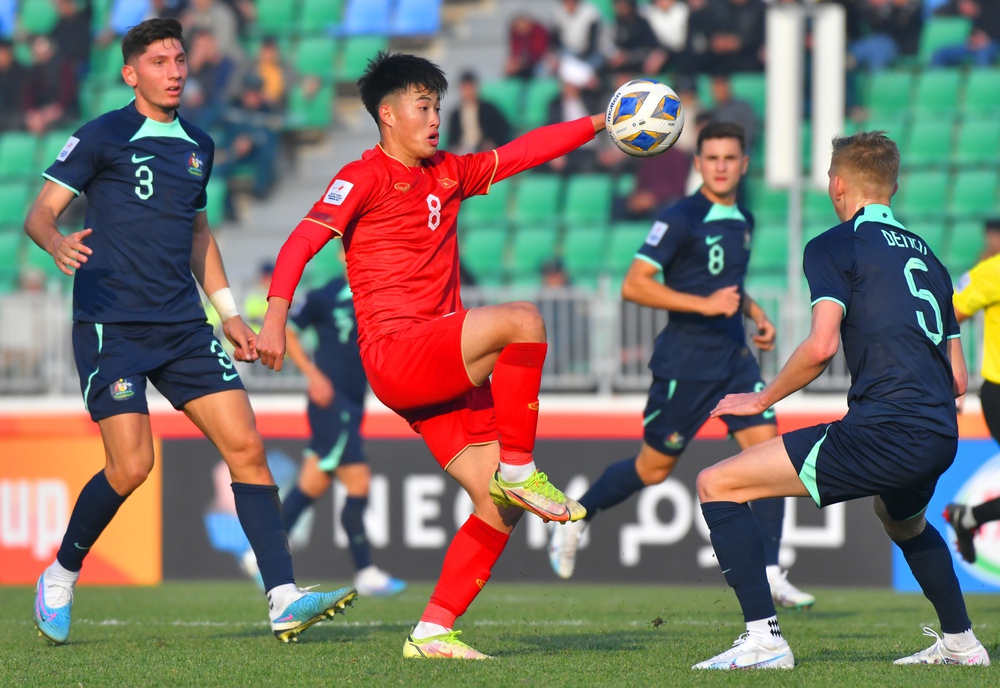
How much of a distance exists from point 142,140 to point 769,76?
305 inches

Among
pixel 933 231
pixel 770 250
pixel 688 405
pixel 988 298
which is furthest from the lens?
pixel 770 250

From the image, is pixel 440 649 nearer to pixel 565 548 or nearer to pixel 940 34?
pixel 565 548

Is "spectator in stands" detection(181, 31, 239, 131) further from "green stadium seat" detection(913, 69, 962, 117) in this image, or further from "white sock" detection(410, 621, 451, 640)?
"white sock" detection(410, 621, 451, 640)

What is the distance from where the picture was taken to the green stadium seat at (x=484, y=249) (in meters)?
14.9

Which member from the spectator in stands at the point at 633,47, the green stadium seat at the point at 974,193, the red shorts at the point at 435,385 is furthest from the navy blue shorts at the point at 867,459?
the spectator in stands at the point at 633,47

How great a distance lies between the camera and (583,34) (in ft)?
53.3

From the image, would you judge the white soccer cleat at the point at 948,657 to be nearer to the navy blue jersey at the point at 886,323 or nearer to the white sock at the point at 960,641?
the white sock at the point at 960,641

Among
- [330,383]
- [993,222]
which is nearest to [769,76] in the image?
[993,222]

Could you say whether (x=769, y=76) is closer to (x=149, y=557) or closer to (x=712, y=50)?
(x=712, y=50)

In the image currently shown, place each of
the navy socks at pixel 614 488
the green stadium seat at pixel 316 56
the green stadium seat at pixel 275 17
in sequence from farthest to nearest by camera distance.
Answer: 1. the green stadium seat at pixel 275 17
2. the green stadium seat at pixel 316 56
3. the navy socks at pixel 614 488

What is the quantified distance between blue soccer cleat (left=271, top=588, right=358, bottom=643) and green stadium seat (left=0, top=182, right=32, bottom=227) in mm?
12654

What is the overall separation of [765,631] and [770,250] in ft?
31.2

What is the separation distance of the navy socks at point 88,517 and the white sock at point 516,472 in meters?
1.99

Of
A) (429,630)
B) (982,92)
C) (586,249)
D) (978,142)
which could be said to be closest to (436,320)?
(429,630)
